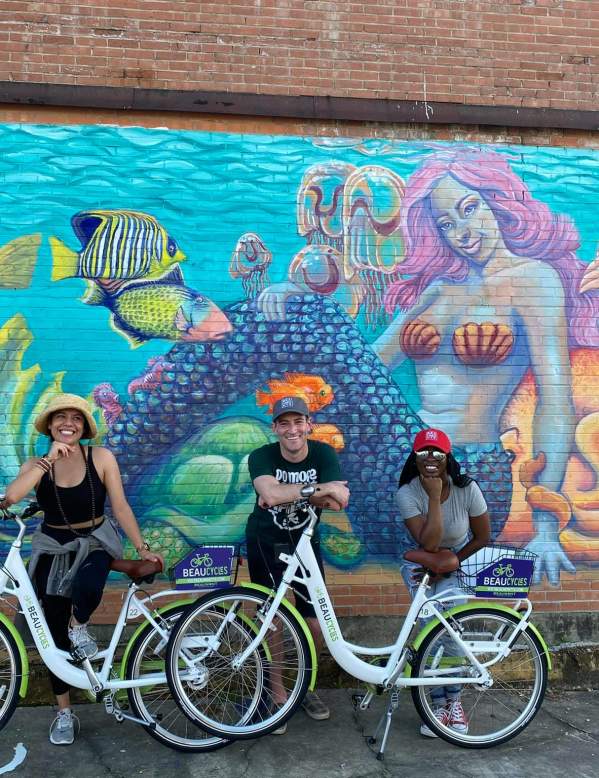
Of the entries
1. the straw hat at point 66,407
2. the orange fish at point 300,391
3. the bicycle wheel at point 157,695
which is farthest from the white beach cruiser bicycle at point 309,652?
the orange fish at point 300,391

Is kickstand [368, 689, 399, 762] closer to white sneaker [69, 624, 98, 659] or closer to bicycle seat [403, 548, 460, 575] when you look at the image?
bicycle seat [403, 548, 460, 575]

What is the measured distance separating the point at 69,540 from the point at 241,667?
117cm

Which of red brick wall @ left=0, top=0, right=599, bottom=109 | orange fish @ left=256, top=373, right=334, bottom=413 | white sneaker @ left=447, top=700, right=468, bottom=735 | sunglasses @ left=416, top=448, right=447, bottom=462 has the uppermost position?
red brick wall @ left=0, top=0, right=599, bottom=109

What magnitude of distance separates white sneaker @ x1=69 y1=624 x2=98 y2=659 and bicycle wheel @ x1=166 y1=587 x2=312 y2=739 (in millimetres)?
462

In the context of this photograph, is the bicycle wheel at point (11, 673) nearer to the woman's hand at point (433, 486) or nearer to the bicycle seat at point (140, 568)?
the bicycle seat at point (140, 568)

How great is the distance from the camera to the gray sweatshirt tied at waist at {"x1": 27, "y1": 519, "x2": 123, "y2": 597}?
4188mm

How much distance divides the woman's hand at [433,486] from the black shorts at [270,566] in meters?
0.71

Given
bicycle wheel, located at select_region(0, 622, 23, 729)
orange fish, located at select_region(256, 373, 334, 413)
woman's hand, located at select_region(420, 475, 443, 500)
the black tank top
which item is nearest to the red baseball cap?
woman's hand, located at select_region(420, 475, 443, 500)

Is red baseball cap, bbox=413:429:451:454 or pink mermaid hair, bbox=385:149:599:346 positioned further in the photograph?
pink mermaid hair, bbox=385:149:599:346

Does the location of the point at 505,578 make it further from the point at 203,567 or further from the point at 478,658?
the point at 203,567

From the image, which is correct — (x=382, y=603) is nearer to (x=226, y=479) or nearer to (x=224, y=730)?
(x=226, y=479)

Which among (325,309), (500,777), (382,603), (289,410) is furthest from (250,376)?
(500,777)

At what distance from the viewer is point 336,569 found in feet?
18.3

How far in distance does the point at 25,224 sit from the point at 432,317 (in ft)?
9.92
